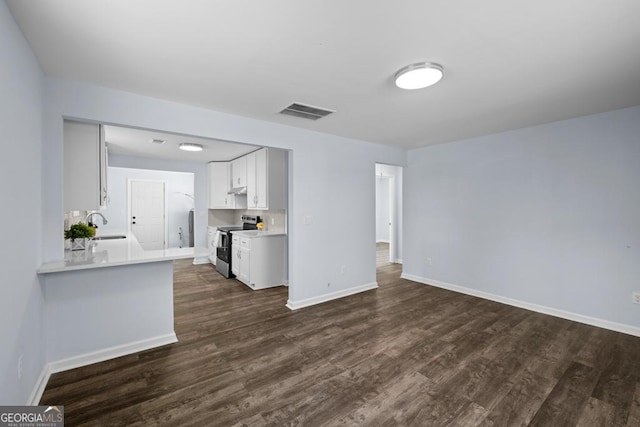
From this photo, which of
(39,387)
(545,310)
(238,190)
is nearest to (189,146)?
(238,190)

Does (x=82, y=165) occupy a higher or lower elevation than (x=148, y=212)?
higher

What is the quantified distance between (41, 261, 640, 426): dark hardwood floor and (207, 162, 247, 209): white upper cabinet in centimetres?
314

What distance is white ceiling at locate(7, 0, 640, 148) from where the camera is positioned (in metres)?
1.54

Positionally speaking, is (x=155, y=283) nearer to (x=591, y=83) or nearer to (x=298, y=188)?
(x=298, y=188)

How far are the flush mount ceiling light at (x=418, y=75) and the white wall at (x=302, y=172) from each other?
1800mm

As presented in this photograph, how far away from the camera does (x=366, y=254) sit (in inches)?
182

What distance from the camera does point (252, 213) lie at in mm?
6273

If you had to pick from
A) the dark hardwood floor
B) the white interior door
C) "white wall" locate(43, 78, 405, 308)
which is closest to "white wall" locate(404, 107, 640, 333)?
the dark hardwood floor

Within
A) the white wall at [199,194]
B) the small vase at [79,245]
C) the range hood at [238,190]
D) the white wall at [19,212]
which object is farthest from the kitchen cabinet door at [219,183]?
the white wall at [19,212]

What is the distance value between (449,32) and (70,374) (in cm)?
378

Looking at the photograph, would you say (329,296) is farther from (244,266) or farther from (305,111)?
(305,111)

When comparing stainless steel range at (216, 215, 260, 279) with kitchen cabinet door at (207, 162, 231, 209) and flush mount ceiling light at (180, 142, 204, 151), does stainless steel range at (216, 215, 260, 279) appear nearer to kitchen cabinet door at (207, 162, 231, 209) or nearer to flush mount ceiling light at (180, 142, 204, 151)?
kitchen cabinet door at (207, 162, 231, 209)

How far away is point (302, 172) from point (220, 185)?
3234mm

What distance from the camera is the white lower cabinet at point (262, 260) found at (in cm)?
459
